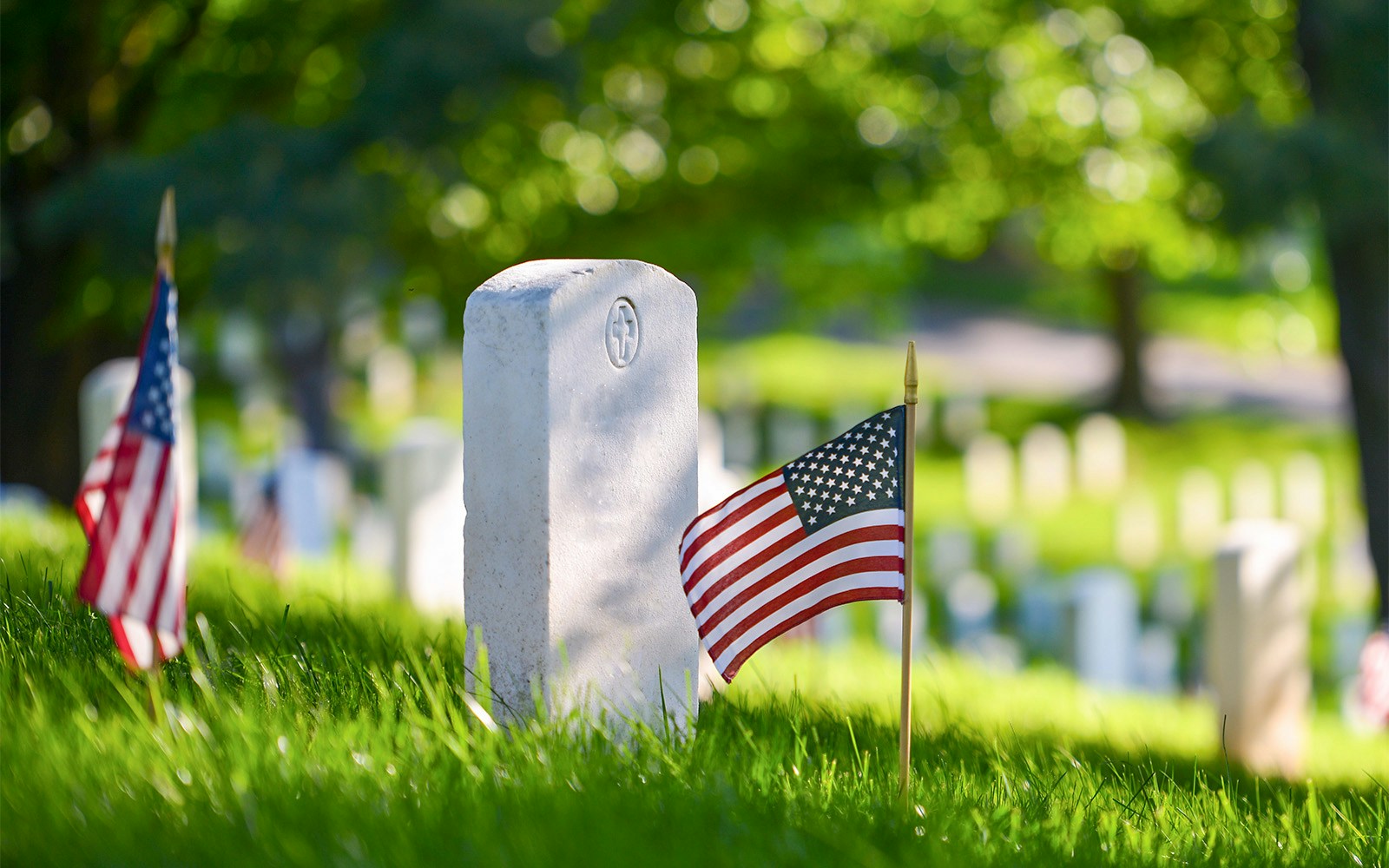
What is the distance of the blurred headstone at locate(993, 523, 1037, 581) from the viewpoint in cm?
1577

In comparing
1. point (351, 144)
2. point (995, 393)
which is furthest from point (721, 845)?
point (995, 393)

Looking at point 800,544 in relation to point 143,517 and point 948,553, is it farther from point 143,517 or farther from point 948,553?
point 948,553

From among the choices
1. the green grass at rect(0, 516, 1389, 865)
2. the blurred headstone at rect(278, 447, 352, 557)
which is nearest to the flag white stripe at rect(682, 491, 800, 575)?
the green grass at rect(0, 516, 1389, 865)

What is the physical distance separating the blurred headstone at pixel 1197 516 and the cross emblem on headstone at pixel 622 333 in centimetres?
1504

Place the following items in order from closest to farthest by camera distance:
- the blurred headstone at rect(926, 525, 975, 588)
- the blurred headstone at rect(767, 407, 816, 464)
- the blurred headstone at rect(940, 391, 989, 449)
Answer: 1. the blurred headstone at rect(926, 525, 975, 588)
2. the blurred headstone at rect(767, 407, 816, 464)
3. the blurred headstone at rect(940, 391, 989, 449)

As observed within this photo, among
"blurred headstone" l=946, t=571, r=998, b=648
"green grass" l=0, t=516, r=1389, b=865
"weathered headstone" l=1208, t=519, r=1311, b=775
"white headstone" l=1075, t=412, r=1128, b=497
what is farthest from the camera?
"white headstone" l=1075, t=412, r=1128, b=497

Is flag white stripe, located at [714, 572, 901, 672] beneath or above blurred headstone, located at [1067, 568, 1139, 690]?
above

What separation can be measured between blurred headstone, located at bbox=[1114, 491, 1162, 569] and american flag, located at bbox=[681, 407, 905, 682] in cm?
1374

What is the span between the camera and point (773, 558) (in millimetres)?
3908

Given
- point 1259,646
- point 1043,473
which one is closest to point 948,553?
point 1043,473

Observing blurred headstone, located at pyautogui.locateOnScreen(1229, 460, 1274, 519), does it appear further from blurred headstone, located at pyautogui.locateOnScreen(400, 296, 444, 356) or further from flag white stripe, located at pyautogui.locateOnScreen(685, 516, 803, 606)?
flag white stripe, located at pyautogui.locateOnScreen(685, 516, 803, 606)

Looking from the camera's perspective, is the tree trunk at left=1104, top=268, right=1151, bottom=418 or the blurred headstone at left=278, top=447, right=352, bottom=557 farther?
the tree trunk at left=1104, top=268, right=1151, bottom=418

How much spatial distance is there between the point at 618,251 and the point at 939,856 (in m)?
10.4

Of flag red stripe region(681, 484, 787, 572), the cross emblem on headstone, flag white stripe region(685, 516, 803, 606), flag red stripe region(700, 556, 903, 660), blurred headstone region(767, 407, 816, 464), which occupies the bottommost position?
blurred headstone region(767, 407, 816, 464)
